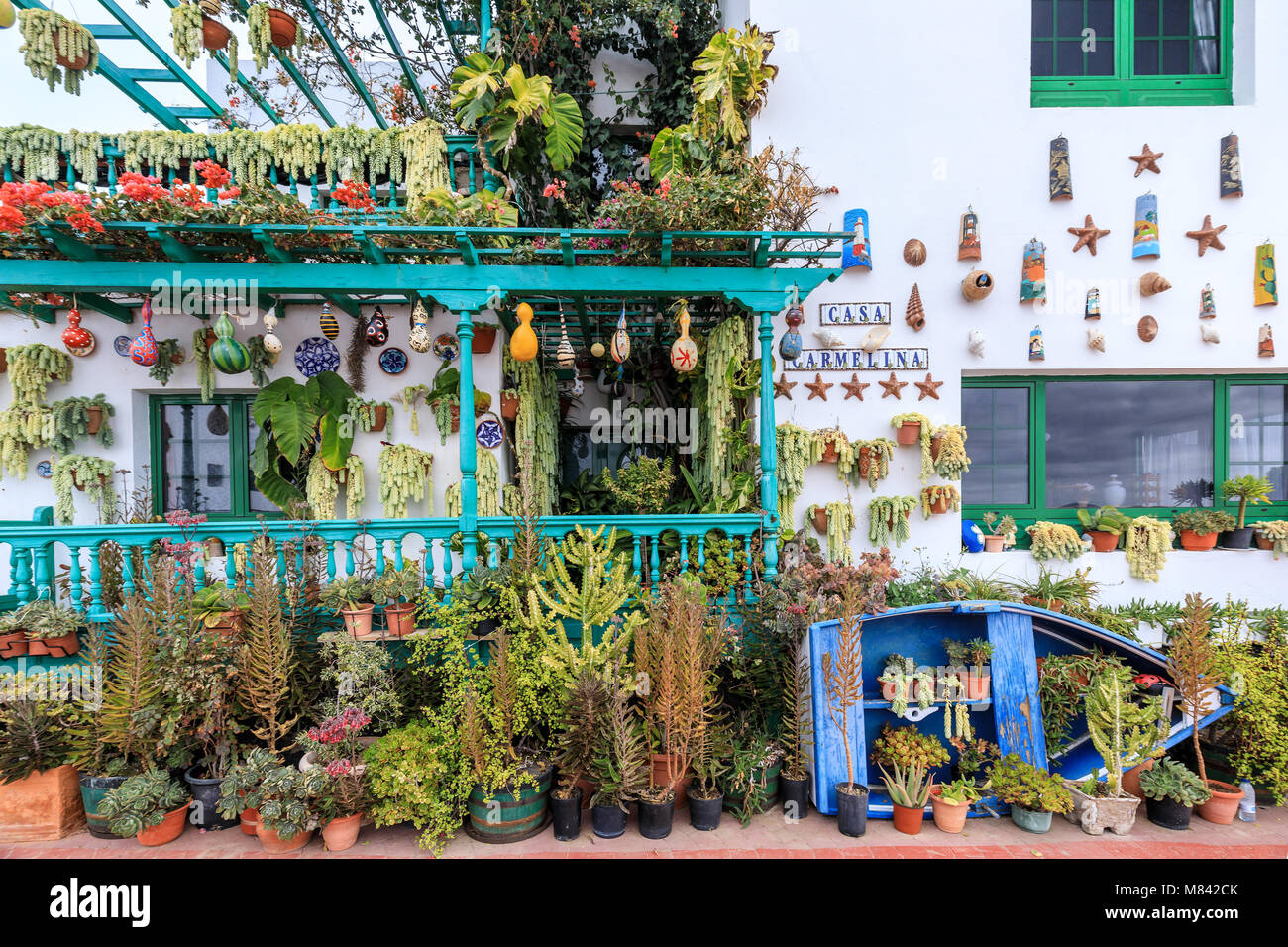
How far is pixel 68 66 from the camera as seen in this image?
476 cm

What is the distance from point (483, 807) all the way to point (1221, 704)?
5045mm

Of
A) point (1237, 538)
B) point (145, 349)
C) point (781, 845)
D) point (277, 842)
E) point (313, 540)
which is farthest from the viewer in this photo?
point (1237, 538)

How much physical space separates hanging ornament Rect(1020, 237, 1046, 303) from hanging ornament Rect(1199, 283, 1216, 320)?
4.78 feet

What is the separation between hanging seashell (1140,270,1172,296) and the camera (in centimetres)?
521

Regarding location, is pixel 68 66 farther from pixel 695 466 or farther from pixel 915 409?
pixel 915 409

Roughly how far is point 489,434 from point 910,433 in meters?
4.03

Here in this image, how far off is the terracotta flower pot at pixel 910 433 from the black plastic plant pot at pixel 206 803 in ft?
19.3

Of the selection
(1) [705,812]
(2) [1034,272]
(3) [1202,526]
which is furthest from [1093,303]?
(1) [705,812]

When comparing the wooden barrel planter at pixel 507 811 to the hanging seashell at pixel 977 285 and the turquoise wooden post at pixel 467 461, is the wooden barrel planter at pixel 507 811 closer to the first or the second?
the turquoise wooden post at pixel 467 461

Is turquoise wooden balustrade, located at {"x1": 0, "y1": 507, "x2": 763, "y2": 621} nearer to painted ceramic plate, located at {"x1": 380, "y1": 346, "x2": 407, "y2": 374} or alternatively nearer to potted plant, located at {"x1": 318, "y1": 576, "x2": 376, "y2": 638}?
potted plant, located at {"x1": 318, "y1": 576, "x2": 376, "y2": 638}

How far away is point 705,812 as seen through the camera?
3.63m

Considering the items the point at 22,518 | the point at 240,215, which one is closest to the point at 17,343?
the point at 22,518

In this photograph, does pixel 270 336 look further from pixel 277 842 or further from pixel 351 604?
pixel 277 842

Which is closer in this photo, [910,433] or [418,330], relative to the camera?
[418,330]
